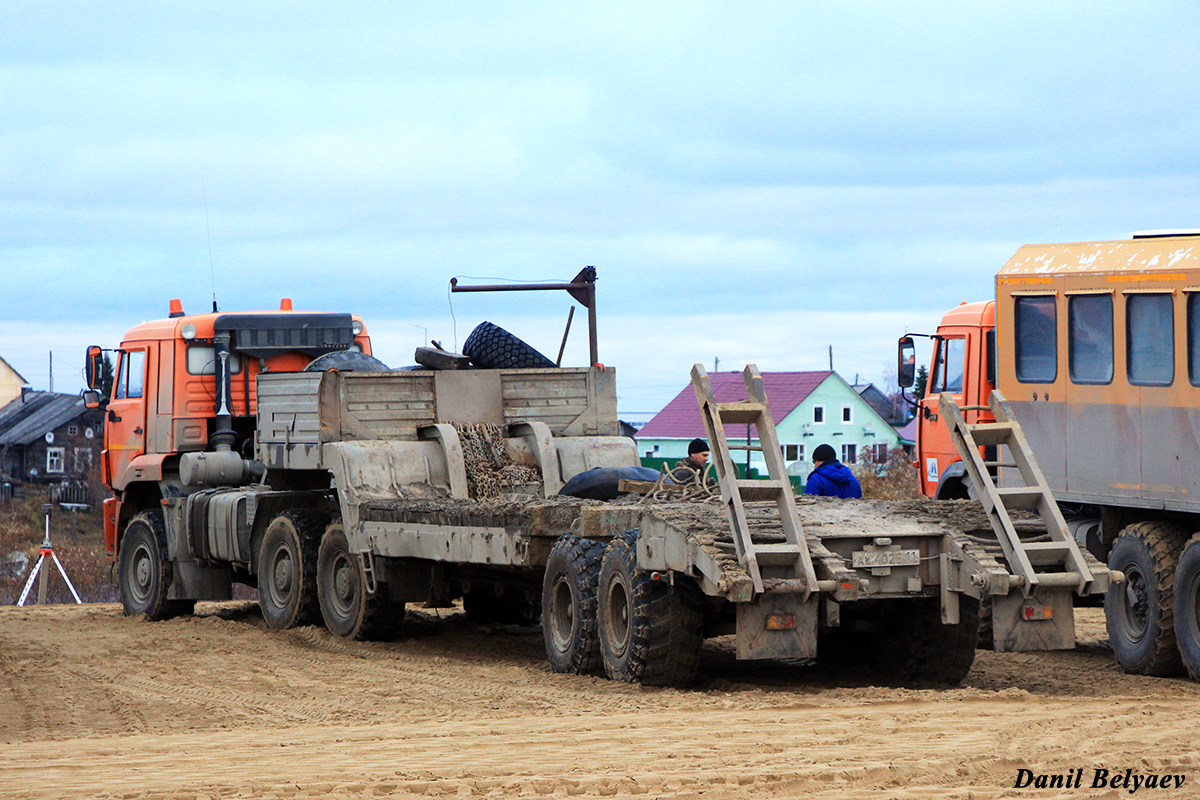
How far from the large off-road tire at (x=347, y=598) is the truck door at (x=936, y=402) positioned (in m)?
5.67

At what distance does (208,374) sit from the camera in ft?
60.2

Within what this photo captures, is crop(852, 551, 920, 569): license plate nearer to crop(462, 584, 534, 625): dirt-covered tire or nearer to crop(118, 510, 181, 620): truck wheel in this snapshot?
crop(462, 584, 534, 625): dirt-covered tire

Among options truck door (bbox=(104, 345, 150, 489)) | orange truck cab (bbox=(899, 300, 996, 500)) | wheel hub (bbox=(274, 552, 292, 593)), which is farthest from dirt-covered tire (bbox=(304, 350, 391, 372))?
orange truck cab (bbox=(899, 300, 996, 500))

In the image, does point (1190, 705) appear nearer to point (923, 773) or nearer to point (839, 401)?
point (923, 773)

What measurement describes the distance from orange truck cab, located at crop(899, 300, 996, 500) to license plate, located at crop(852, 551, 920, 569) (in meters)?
5.60

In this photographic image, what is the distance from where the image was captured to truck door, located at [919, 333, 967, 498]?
657 inches

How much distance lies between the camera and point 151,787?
7.41 metres

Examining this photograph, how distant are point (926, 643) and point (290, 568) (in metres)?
7.22

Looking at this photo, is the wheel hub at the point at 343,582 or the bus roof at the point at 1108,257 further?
the wheel hub at the point at 343,582

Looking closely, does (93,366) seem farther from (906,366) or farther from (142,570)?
(906,366)

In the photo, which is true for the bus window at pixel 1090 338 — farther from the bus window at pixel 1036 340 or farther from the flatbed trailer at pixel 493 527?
the flatbed trailer at pixel 493 527

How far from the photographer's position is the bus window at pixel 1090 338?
12438 millimetres

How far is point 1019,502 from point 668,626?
2465mm

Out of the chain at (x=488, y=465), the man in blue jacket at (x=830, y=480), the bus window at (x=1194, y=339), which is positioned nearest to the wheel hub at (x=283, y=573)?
the chain at (x=488, y=465)
